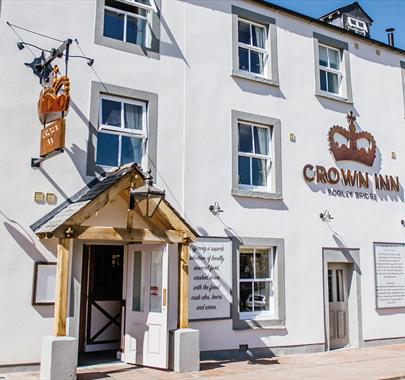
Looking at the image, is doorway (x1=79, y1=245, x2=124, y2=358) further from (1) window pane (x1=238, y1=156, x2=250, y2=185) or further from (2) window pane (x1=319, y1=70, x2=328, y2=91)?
(2) window pane (x1=319, y1=70, x2=328, y2=91)

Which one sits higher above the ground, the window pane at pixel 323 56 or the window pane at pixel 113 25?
the window pane at pixel 323 56

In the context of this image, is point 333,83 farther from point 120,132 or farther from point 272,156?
point 120,132

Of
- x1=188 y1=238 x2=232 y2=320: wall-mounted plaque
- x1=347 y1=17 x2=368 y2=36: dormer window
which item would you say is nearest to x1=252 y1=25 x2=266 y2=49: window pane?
x1=347 y1=17 x2=368 y2=36: dormer window

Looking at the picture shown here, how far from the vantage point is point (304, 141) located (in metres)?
12.9

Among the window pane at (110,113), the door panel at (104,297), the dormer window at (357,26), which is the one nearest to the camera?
the window pane at (110,113)

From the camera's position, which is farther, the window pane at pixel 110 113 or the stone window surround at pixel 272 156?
the stone window surround at pixel 272 156

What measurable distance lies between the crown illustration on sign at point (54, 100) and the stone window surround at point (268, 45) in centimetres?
460

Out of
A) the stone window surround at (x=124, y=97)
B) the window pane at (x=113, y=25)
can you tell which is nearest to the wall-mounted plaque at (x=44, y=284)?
the stone window surround at (x=124, y=97)

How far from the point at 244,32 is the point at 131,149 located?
4.62 metres

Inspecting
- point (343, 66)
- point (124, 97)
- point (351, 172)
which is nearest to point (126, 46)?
point (124, 97)

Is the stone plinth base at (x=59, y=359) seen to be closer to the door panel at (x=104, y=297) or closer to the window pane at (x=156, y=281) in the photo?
the window pane at (x=156, y=281)

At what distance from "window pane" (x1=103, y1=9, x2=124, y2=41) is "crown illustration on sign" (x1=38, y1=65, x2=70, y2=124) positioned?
76.7 inches

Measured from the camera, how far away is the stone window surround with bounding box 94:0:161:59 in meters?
10.4

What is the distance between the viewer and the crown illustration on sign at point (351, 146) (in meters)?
13.4
